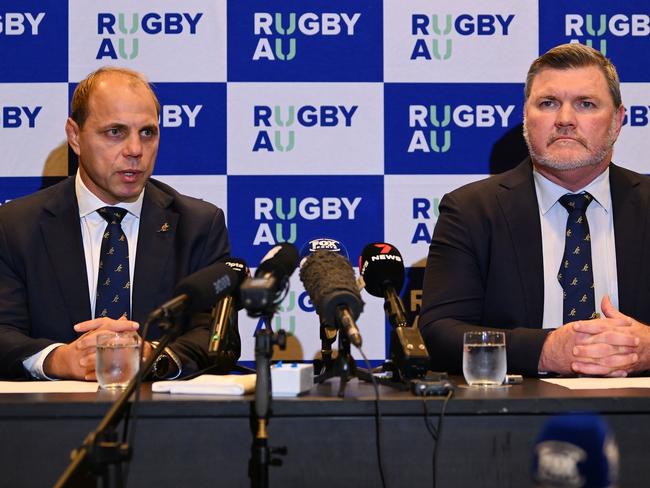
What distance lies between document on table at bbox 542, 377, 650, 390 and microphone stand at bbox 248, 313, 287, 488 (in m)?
0.86

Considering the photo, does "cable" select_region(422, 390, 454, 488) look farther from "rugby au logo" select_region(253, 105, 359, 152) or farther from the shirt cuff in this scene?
"rugby au logo" select_region(253, 105, 359, 152)

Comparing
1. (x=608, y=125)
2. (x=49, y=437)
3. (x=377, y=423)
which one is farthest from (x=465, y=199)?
(x=49, y=437)

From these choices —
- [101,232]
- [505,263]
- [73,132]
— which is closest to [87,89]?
[73,132]

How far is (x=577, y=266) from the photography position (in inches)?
125

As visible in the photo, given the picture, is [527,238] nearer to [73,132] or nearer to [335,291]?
[335,291]

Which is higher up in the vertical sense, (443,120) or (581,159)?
(443,120)

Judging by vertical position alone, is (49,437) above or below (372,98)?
below

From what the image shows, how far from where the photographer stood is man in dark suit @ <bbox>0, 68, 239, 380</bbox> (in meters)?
3.25

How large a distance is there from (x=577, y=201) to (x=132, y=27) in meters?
1.99

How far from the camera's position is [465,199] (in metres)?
3.32

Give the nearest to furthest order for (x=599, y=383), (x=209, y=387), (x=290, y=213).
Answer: (x=209, y=387) < (x=599, y=383) < (x=290, y=213)

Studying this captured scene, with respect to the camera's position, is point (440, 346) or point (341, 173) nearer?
point (440, 346)

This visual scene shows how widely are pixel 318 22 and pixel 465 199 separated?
1170mm

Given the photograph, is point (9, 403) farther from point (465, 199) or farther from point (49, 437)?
point (465, 199)
